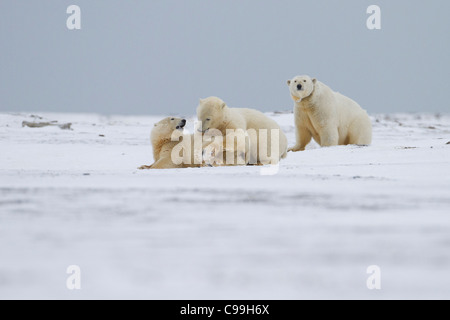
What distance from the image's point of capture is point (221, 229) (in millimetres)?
2871

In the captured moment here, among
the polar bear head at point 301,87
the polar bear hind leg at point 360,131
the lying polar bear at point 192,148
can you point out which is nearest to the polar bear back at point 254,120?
the lying polar bear at point 192,148

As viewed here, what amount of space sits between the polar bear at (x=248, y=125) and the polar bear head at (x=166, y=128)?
0.55 m

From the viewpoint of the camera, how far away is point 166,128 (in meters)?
7.21

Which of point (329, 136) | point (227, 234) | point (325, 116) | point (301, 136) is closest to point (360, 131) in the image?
point (329, 136)

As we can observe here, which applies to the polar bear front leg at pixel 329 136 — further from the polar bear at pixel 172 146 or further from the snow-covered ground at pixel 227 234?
the snow-covered ground at pixel 227 234

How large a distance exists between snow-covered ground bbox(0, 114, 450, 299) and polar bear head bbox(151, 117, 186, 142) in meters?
1.78

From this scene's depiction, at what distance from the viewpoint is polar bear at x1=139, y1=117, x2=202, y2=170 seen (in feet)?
22.6

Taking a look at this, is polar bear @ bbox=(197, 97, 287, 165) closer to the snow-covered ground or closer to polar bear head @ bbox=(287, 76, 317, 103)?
the snow-covered ground

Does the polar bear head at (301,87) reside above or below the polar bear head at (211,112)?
above

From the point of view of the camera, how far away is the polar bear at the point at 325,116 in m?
9.77

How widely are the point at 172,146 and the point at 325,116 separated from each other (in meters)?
3.59
